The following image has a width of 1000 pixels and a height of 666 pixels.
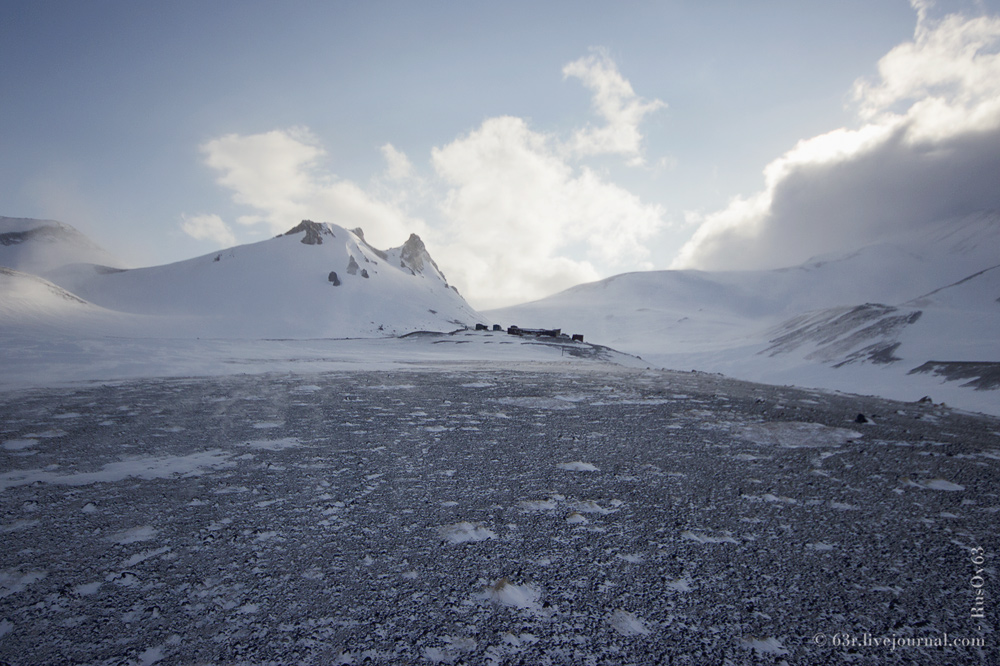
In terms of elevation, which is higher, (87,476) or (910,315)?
(910,315)

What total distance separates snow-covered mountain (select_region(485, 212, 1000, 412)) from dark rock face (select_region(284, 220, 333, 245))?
41249 millimetres

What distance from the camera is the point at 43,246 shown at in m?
98.8

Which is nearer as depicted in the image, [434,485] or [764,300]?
[434,485]

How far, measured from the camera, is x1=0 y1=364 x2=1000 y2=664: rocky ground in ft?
6.38

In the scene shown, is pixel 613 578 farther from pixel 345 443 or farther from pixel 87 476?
pixel 87 476

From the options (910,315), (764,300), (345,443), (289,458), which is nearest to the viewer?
(289,458)

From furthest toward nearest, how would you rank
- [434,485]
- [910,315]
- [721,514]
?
[910,315], [434,485], [721,514]

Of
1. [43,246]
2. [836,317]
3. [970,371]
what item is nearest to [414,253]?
[43,246]

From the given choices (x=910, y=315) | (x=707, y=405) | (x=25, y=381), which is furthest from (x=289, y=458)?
(x=910, y=315)

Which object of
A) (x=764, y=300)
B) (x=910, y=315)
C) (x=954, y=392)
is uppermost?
(x=764, y=300)

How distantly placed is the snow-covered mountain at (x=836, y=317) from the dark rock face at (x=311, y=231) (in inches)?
1624

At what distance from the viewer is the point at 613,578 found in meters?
2.40

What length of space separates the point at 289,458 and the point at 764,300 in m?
148

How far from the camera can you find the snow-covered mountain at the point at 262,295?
48125 millimetres
